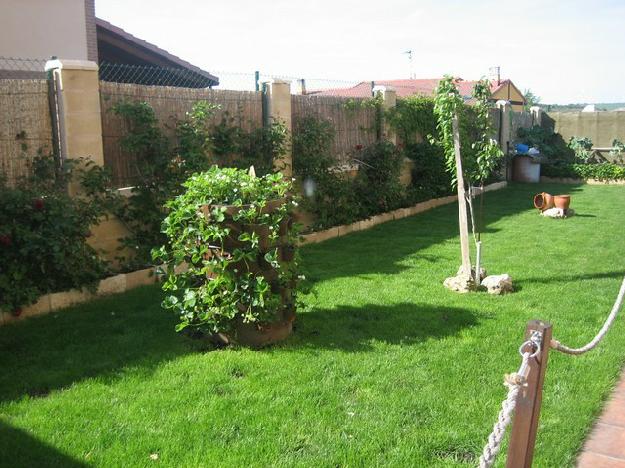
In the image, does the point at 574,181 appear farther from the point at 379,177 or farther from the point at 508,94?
the point at 508,94

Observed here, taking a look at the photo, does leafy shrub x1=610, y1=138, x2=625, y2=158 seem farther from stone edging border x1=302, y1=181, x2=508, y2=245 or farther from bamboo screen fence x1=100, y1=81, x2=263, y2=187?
bamboo screen fence x1=100, y1=81, x2=263, y2=187

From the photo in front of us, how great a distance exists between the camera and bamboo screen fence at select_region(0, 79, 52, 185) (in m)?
5.84

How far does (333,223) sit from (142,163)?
11.7 feet

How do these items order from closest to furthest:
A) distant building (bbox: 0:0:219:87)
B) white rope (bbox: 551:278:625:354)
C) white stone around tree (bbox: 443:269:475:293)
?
white rope (bbox: 551:278:625:354)
white stone around tree (bbox: 443:269:475:293)
distant building (bbox: 0:0:219:87)

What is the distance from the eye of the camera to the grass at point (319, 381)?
3371 mm

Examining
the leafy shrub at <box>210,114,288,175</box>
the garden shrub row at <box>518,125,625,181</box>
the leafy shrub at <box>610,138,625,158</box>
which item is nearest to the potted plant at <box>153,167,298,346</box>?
the leafy shrub at <box>210,114,288,175</box>

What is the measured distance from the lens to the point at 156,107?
7.39m

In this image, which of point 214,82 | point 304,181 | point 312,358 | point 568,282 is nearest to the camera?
point 312,358

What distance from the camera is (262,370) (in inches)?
173

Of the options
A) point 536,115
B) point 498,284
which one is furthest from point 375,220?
point 536,115

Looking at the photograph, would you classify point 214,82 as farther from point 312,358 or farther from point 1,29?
point 312,358

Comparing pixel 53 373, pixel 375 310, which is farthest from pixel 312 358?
pixel 53 373

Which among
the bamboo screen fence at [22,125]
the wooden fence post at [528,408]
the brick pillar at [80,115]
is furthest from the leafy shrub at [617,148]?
the wooden fence post at [528,408]

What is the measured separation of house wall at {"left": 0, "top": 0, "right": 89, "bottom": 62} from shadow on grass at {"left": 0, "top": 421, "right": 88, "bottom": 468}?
32.8 feet
